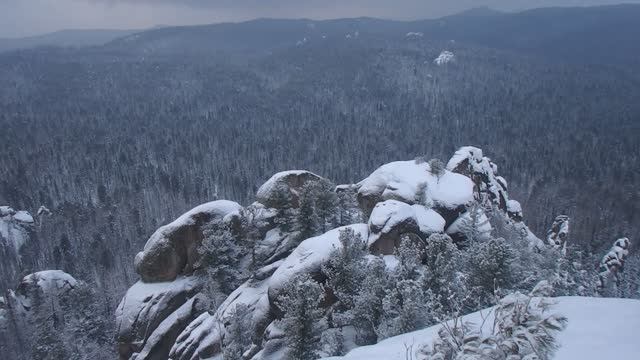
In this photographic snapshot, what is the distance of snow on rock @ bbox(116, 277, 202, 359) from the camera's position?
135 ft

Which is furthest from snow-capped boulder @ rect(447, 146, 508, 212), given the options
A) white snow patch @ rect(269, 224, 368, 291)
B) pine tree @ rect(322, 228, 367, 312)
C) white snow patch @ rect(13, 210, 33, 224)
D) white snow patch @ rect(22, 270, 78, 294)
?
white snow patch @ rect(13, 210, 33, 224)

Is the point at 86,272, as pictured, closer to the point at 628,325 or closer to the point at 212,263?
the point at 212,263

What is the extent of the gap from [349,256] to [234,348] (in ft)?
31.5

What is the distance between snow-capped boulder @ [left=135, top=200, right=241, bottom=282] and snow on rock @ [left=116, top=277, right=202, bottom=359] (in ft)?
4.41

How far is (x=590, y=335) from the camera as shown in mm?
15875

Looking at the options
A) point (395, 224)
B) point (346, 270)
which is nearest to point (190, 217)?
point (346, 270)

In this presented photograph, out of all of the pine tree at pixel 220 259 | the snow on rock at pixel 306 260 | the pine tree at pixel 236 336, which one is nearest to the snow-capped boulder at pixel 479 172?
the snow on rock at pixel 306 260

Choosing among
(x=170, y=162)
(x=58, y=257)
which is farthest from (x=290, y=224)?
(x=170, y=162)

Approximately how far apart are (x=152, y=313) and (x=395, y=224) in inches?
985

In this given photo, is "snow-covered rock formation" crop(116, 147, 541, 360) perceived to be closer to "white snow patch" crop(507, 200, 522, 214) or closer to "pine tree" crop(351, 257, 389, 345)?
"pine tree" crop(351, 257, 389, 345)

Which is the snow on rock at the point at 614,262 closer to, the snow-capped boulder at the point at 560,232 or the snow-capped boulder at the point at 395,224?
the snow-capped boulder at the point at 560,232

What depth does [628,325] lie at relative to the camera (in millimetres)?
16594

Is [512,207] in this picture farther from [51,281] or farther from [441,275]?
[51,281]

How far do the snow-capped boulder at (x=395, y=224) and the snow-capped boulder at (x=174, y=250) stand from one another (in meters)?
16.7
